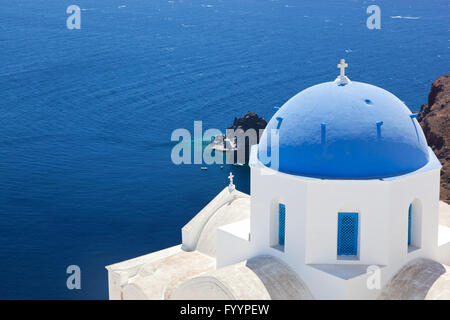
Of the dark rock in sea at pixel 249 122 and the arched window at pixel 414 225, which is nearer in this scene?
the arched window at pixel 414 225

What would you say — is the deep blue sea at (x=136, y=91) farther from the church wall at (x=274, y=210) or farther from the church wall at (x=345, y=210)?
the church wall at (x=345, y=210)

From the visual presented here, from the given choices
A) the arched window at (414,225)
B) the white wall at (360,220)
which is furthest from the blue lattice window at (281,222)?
the arched window at (414,225)

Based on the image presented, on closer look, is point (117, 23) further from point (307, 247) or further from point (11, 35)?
point (307, 247)

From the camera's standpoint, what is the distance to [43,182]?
186 feet

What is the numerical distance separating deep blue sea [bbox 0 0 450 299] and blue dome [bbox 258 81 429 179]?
23.7m

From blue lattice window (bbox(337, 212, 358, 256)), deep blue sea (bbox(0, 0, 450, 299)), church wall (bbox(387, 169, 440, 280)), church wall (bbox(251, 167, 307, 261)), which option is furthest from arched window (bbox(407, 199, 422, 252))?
deep blue sea (bbox(0, 0, 450, 299))

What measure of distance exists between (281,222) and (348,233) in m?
2.17

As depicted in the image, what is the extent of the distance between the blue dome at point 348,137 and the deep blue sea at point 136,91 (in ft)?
77.8

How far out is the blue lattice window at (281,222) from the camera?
63.6 feet

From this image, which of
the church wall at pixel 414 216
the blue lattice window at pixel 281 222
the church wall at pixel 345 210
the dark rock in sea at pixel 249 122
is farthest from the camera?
the dark rock in sea at pixel 249 122
